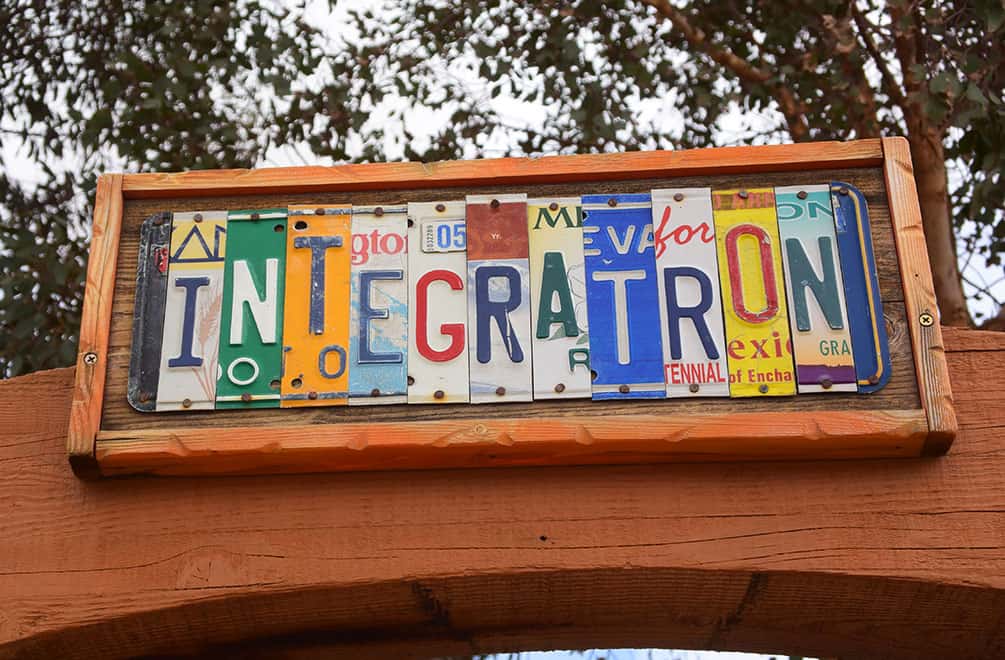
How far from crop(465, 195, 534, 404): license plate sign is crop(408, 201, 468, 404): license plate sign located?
0.07ft

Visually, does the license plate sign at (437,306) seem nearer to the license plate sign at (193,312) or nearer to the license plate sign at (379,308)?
the license plate sign at (379,308)

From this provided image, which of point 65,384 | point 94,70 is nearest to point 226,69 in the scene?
point 94,70

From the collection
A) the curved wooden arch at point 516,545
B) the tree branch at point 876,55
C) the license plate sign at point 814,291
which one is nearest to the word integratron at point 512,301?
the license plate sign at point 814,291

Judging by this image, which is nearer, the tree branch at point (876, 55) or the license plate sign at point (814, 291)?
the license plate sign at point (814, 291)

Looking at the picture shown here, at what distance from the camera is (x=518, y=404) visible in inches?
87.1

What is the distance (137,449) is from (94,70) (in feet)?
12.6

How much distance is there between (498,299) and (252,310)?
47 cm

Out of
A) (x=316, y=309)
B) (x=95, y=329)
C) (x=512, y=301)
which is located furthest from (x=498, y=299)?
(x=95, y=329)

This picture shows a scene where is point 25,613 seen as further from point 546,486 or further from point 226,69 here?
point 226,69

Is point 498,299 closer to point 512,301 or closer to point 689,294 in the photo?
point 512,301

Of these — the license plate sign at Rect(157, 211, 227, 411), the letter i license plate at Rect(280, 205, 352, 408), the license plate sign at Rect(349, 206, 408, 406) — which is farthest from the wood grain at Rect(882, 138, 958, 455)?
the license plate sign at Rect(157, 211, 227, 411)

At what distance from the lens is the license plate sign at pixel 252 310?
7.39ft

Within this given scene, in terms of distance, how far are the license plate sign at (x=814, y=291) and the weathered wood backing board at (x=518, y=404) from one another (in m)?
0.04

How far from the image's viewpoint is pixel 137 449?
2.19m
